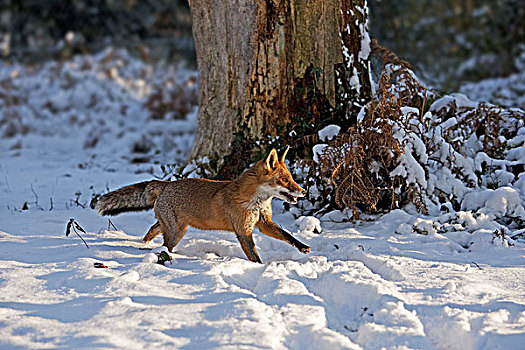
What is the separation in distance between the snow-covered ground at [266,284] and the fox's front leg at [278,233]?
0.10m

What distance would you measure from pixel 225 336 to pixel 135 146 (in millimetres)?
7928

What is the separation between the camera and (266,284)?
11.5 ft

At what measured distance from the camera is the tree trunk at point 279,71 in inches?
223

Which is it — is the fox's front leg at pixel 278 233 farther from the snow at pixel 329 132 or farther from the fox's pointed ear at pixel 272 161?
the snow at pixel 329 132

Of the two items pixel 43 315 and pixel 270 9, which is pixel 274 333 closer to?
pixel 43 315

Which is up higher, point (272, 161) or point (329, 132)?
point (329, 132)

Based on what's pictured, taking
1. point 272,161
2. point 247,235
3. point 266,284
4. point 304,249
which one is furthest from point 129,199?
point 266,284

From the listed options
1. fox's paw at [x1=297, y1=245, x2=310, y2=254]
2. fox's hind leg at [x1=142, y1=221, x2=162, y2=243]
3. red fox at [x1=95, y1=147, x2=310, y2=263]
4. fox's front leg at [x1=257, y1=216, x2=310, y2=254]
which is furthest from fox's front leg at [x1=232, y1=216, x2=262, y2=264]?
fox's hind leg at [x1=142, y1=221, x2=162, y2=243]

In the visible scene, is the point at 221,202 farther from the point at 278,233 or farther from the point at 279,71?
the point at 279,71

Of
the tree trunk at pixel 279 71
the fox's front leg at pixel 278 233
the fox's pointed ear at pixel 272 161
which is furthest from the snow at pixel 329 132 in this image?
the fox's front leg at pixel 278 233

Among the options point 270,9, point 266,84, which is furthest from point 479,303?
point 270,9

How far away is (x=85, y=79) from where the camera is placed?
14.2 metres

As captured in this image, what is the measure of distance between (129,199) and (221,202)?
888 mm

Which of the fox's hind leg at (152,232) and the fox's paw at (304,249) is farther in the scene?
the fox's hind leg at (152,232)
